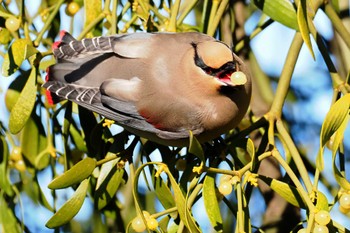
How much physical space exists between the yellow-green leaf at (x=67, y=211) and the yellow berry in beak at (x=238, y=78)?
403 millimetres

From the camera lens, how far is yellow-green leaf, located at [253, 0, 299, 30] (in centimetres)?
220

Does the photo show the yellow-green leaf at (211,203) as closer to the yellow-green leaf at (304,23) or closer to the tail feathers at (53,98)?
the yellow-green leaf at (304,23)

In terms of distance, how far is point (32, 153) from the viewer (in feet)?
7.98

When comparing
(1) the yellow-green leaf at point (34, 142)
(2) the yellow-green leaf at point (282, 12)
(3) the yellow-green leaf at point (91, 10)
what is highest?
(2) the yellow-green leaf at point (282, 12)

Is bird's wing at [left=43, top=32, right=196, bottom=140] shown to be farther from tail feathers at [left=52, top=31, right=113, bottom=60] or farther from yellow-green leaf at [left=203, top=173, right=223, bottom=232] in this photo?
yellow-green leaf at [left=203, top=173, right=223, bottom=232]

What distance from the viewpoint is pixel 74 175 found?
1.94 m

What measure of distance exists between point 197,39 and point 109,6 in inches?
9.3

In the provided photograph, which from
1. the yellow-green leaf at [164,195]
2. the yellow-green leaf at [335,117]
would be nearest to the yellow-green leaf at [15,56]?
the yellow-green leaf at [164,195]

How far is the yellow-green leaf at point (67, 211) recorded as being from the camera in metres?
1.99

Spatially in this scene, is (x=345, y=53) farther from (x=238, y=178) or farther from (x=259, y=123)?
(x=238, y=178)

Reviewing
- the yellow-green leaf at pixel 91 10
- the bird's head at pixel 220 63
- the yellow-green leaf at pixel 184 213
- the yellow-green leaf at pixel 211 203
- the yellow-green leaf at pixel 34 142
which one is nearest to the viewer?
the yellow-green leaf at pixel 184 213

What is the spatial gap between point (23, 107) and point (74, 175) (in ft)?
0.88

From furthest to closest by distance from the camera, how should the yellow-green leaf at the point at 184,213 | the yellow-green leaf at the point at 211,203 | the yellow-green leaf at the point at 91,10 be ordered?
1. the yellow-green leaf at the point at 91,10
2. the yellow-green leaf at the point at 211,203
3. the yellow-green leaf at the point at 184,213

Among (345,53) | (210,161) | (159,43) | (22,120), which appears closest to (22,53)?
(22,120)
